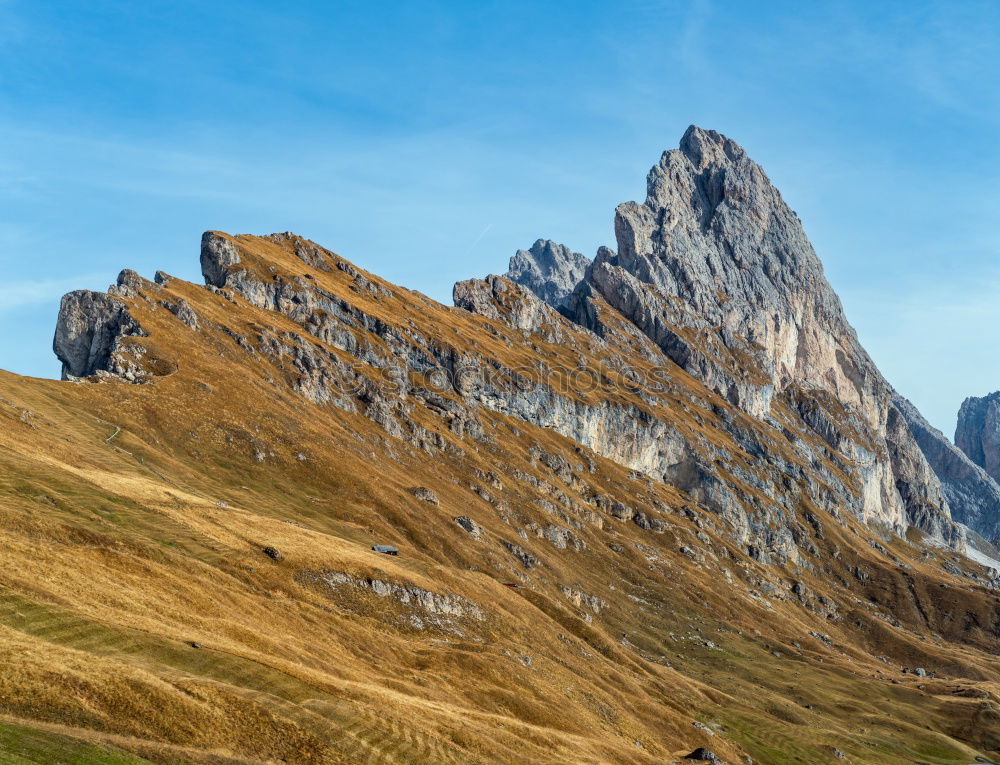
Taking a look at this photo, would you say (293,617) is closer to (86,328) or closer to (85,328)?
(86,328)

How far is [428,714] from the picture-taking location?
71438 millimetres

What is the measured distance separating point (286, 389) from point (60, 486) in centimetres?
10409

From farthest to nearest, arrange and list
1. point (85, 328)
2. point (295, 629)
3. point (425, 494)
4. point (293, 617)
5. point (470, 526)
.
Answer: point (425, 494), point (470, 526), point (85, 328), point (293, 617), point (295, 629)

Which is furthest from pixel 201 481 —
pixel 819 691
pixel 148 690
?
pixel 819 691

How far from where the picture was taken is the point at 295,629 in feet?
279

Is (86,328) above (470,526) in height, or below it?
above

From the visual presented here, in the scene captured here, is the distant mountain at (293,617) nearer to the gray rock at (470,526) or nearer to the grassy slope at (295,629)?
the grassy slope at (295,629)

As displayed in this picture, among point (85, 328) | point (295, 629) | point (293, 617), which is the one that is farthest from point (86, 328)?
point (295, 629)

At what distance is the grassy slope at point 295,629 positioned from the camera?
51781 millimetres

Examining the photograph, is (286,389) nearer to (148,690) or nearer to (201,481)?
(201,481)

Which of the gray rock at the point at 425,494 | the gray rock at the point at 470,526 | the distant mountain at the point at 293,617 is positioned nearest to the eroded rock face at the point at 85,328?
the distant mountain at the point at 293,617

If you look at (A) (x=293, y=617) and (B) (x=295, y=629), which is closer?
(B) (x=295, y=629)

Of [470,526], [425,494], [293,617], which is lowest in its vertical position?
[293,617]

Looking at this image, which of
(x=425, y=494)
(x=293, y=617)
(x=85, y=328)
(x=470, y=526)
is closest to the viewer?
(x=293, y=617)
